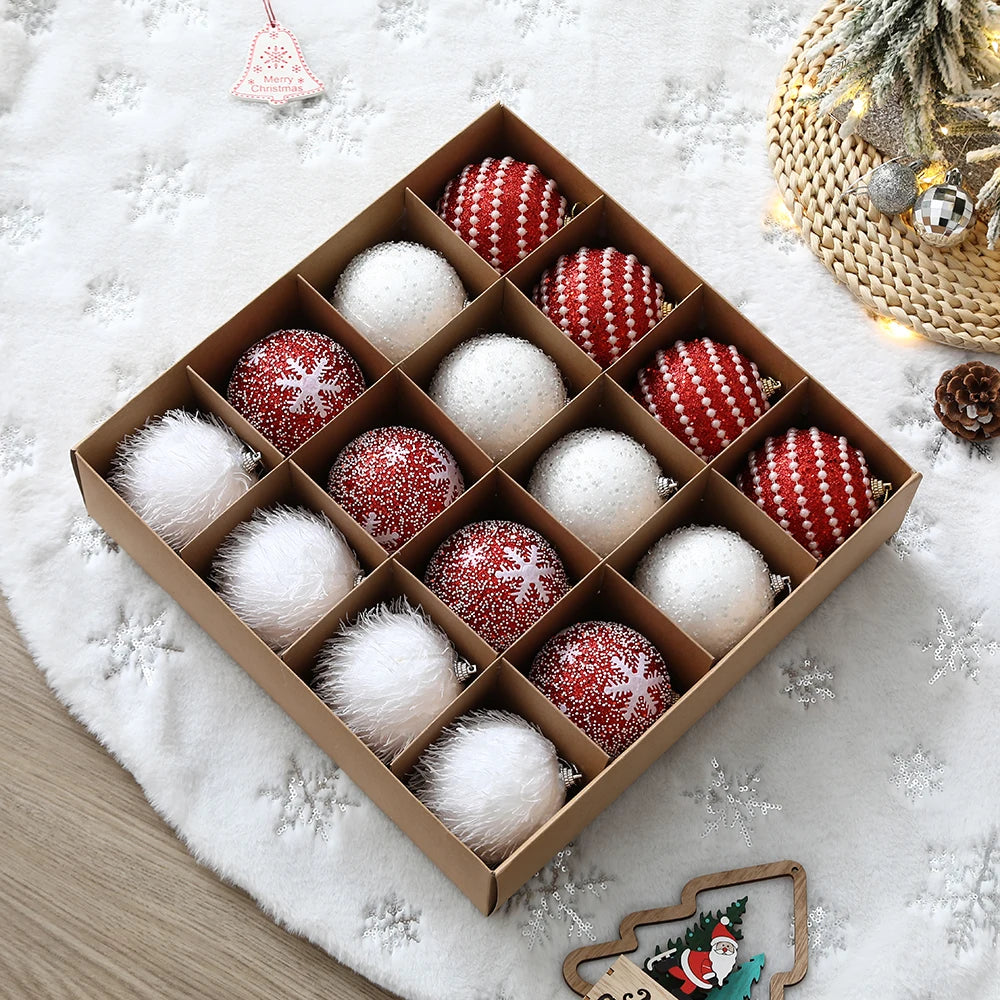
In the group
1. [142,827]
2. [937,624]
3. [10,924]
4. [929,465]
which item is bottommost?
[10,924]

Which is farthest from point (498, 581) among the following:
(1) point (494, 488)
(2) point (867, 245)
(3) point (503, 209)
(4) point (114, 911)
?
(2) point (867, 245)

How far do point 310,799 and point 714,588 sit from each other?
0.53 metres

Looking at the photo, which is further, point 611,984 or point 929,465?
point 929,465

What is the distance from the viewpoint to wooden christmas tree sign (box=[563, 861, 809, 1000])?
1.47m

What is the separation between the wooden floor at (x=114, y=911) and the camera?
151cm

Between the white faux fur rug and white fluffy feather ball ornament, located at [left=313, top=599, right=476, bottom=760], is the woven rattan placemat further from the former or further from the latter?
white fluffy feather ball ornament, located at [left=313, top=599, right=476, bottom=760]

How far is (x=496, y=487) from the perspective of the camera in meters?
1.54

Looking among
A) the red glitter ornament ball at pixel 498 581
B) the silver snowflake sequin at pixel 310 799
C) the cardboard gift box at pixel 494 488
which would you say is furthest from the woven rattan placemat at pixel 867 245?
the silver snowflake sequin at pixel 310 799

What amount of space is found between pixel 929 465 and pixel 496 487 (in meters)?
0.58

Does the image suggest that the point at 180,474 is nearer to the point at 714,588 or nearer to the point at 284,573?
the point at 284,573

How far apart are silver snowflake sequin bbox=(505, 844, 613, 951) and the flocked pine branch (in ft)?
3.11

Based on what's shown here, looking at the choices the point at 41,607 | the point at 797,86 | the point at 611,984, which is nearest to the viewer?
the point at 611,984

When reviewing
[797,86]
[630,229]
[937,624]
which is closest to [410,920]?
[937,624]

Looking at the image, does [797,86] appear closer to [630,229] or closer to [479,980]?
[630,229]
